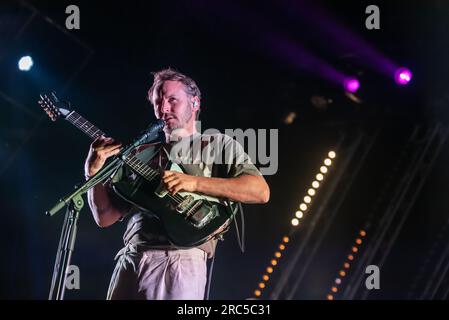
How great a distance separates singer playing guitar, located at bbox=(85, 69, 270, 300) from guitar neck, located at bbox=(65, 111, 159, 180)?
0.07 meters

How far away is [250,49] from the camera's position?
4773mm

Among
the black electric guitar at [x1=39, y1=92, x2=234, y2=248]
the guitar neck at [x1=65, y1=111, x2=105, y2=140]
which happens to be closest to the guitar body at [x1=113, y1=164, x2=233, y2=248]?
the black electric guitar at [x1=39, y1=92, x2=234, y2=248]

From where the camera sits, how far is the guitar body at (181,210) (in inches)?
107

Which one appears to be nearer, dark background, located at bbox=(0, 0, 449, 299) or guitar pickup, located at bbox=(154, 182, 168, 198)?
guitar pickup, located at bbox=(154, 182, 168, 198)

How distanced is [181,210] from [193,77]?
2.07 metres

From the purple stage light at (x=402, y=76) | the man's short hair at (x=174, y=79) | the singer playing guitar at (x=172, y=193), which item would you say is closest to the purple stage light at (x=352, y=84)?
the purple stage light at (x=402, y=76)

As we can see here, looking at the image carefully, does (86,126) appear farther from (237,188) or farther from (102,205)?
(237,188)

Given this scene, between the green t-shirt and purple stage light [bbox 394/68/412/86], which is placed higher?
purple stage light [bbox 394/68/412/86]

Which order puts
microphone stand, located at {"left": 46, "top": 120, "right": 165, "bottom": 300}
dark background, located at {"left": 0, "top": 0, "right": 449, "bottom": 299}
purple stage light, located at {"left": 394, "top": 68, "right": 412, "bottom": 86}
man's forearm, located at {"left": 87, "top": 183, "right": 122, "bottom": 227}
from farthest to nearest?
1. purple stage light, located at {"left": 394, "top": 68, "right": 412, "bottom": 86}
2. dark background, located at {"left": 0, "top": 0, "right": 449, "bottom": 299}
3. man's forearm, located at {"left": 87, "top": 183, "right": 122, "bottom": 227}
4. microphone stand, located at {"left": 46, "top": 120, "right": 165, "bottom": 300}

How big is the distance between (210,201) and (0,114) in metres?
2.34

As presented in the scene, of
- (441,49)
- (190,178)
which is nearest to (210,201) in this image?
(190,178)

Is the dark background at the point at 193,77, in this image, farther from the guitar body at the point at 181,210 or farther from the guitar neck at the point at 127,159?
the guitar body at the point at 181,210

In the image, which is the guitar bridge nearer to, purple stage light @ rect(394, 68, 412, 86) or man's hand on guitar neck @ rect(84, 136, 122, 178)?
man's hand on guitar neck @ rect(84, 136, 122, 178)

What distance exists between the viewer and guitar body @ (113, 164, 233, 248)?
8.90 feet
